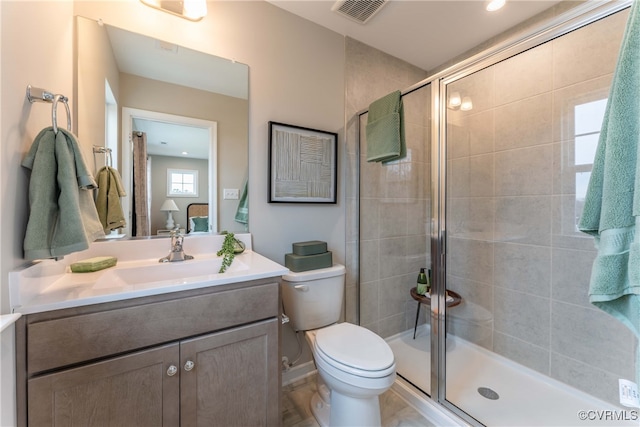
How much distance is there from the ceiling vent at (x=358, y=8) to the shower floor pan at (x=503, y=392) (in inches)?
83.2

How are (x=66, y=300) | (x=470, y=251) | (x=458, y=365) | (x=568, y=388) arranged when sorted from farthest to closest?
(x=470, y=251) → (x=458, y=365) → (x=568, y=388) → (x=66, y=300)

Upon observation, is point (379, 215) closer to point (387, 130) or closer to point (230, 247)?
point (387, 130)

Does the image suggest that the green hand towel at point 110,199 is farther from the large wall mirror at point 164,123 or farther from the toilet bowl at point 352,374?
the toilet bowl at point 352,374

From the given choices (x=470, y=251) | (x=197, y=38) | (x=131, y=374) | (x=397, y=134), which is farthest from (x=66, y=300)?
(x=470, y=251)

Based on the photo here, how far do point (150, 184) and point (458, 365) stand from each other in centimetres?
224

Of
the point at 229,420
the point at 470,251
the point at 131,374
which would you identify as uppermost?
the point at 470,251

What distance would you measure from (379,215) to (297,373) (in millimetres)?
1246

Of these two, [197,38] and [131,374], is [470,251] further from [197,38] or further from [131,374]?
[197,38]

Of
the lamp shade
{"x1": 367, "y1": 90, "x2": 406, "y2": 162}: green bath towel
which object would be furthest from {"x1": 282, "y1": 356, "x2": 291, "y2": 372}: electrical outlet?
{"x1": 367, "y1": 90, "x2": 406, "y2": 162}: green bath towel

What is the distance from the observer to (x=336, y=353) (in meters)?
1.19

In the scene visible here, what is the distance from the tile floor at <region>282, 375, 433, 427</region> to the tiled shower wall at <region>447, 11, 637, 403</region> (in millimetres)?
796

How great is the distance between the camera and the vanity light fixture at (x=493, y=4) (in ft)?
5.00

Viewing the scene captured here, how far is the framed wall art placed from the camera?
1.61 m

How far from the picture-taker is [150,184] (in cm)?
134
